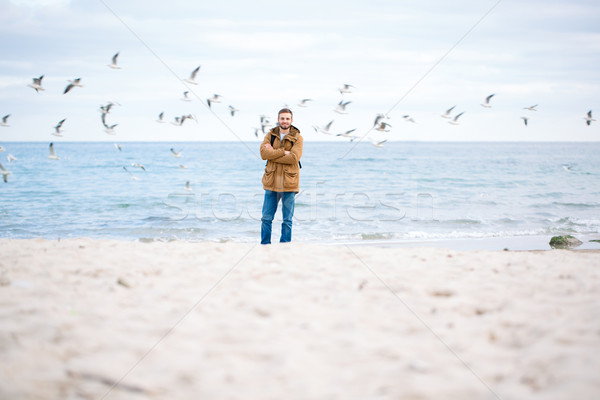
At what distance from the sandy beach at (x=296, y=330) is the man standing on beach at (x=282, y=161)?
1782 millimetres

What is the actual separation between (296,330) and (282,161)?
360cm

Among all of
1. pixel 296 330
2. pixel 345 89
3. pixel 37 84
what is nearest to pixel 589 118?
pixel 345 89

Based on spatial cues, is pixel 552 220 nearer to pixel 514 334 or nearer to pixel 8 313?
pixel 514 334

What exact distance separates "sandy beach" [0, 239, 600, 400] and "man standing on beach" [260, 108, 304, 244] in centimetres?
178

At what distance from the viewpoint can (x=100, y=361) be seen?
2.83 meters

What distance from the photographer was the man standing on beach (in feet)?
21.2

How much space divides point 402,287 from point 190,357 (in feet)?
7.07

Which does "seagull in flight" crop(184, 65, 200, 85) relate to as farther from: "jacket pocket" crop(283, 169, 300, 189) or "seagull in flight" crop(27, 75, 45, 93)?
"jacket pocket" crop(283, 169, 300, 189)

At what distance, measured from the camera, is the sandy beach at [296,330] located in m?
2.60

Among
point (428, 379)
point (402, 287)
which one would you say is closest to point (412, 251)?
point (402, 287)

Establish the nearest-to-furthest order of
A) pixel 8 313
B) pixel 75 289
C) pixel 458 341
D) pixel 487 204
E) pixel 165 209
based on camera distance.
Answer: pixel 458 341
pixel 8 313
pixel 75 289
pixel 165 209
pixel 487 204

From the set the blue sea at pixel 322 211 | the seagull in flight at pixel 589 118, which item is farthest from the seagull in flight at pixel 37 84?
the seagull in flight at pixel 589 118

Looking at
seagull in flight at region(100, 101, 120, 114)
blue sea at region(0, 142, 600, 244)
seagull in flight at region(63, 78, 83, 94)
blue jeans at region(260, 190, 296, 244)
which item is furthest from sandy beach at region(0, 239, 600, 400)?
seagull in flight at region(100, 101, 120, 114)

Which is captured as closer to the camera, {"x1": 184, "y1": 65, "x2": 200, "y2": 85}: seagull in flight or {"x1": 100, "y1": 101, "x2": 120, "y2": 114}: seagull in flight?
{"x1": 184, "y1": 65, "x2": 200, "y2": 85}: seagull in flight
